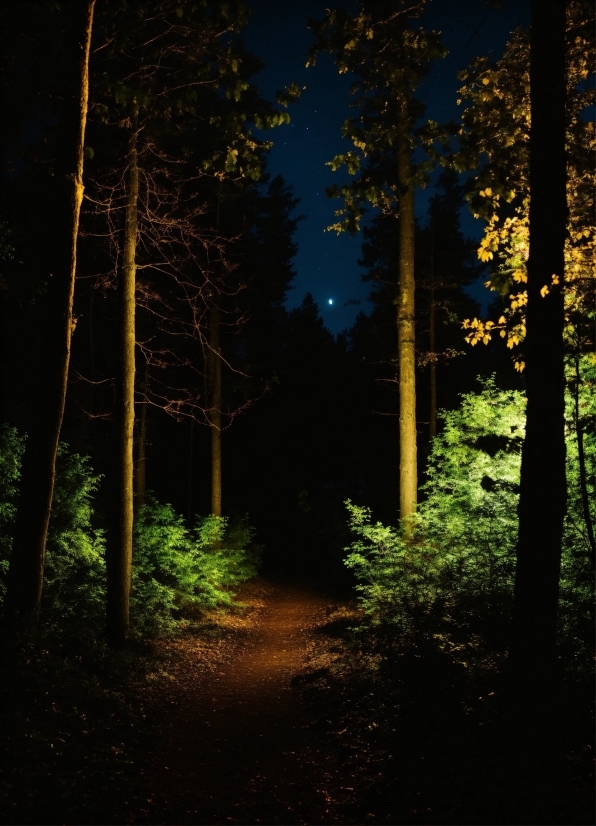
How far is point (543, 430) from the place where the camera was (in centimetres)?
499

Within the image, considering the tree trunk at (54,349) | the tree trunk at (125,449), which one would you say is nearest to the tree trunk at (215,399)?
the tree trunk at (125,449)

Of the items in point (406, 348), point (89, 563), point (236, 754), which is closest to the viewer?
point (236, 754)

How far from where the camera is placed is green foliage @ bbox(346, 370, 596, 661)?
23.6ft

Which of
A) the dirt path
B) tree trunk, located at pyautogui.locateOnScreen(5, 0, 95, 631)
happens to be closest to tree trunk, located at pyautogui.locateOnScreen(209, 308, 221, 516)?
the dirt path

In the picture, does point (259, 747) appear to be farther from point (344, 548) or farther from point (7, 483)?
point (7, 483)

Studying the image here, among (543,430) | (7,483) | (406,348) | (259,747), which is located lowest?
(259,747)

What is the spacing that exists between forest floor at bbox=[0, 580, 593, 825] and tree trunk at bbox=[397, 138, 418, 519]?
4705mm

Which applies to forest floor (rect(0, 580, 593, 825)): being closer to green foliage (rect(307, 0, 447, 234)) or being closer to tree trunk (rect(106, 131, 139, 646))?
tree trunk (rect(106, 131, 139, 646))

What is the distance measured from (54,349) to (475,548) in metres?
7.35

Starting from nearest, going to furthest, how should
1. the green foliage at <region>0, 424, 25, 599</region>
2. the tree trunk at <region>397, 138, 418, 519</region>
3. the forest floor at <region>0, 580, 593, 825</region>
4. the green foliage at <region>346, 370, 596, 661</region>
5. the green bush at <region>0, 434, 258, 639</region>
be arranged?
the forest floor at <region>0, 580, 593, 825</region>
the green foliage at <region>346, 370, 596, 661</region>
the green foliage at <region>0, 424, 25, 599</region>
the green bush at <region>0, 434, 258, 639</region>
the tree trunk at <region>397, 138, 418, 519</region>

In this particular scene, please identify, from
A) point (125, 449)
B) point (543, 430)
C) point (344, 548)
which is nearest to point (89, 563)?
point (125, 449)

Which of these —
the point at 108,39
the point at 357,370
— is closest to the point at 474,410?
the point at 108,39

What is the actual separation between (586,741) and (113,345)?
21.6 meters

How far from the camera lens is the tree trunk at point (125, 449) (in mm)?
10547
